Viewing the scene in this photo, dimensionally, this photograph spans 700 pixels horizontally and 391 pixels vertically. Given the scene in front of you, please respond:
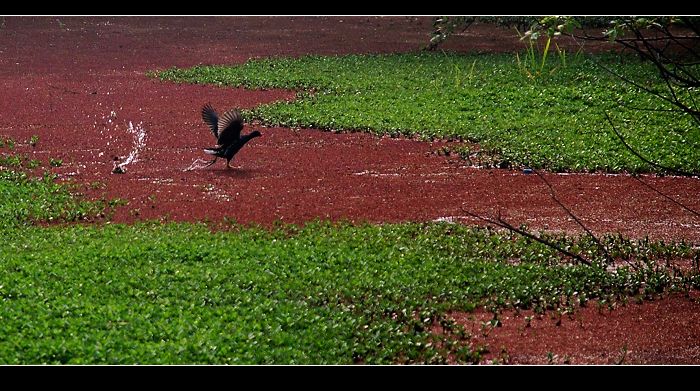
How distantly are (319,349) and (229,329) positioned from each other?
58 cm

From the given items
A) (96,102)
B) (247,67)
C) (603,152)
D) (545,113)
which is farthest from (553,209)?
(247,67)

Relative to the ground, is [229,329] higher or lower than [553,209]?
higher

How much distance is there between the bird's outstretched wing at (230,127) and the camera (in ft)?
38.2

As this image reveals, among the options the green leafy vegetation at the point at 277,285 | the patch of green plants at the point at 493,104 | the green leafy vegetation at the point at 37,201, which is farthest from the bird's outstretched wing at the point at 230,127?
the patch of green plants at the point at 493,104

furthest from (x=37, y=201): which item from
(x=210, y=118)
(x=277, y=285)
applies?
(x=277, y=285)

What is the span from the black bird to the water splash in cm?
106

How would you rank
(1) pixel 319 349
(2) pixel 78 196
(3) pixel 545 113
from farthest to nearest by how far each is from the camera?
1. (3) pixel 545 113
2. (2) pixel 78 196
3. (1) pixel 319 349

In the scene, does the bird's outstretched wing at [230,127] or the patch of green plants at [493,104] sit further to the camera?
the patch of green plants at [493,104]

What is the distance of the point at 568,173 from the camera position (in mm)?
11695

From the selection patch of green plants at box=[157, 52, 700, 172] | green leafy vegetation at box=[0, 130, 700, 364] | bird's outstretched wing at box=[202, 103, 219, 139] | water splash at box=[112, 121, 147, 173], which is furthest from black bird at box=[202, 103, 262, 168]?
patch of green plants at box=[157, 52, 700, 172]

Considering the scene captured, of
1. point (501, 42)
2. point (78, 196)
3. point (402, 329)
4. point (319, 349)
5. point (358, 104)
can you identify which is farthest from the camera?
point (501, 42)

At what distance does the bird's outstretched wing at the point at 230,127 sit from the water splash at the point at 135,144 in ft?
3.97

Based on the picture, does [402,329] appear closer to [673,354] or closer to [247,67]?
[673,354]

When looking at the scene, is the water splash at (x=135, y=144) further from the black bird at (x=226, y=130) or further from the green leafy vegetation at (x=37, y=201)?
the black bird at (x=226, y=130)
